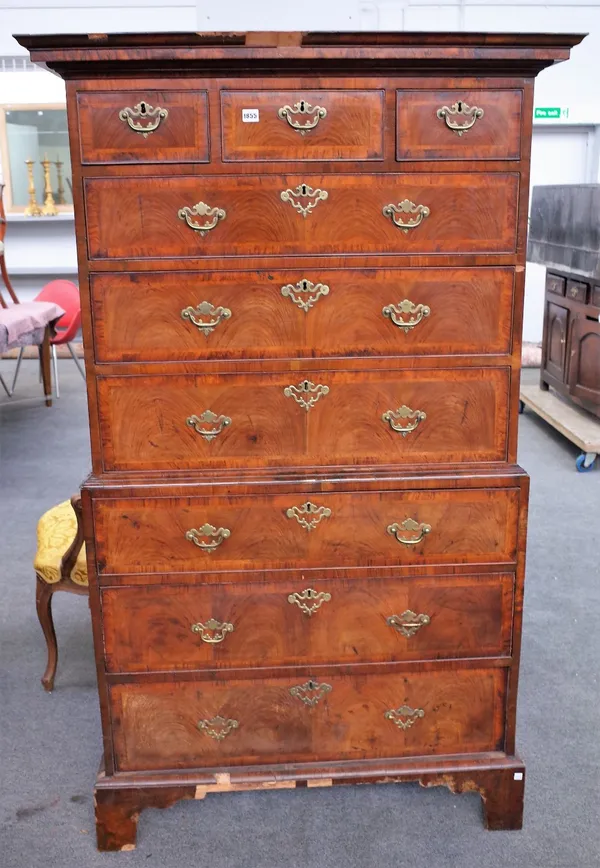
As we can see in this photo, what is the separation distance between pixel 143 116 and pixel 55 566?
1.51 metres

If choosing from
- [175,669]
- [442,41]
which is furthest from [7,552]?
[442,41]

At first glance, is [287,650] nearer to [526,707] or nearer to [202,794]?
[202,794]

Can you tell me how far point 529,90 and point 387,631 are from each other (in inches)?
52.1

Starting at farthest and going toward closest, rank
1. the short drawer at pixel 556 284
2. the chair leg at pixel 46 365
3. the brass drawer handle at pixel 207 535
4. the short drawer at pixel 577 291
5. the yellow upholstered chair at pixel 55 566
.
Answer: the chair leg at pixel 46 365, the short drawer at pixel 556 284, the short drawer at pixel 577 291, the yellow upholstered chair at pixel 55 566, the brass drawer handle at pixel 207 535

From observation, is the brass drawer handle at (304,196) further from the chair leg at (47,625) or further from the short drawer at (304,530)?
the chair leg at (47,625)

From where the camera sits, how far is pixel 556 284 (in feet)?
20.4

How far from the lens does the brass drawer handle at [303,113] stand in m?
1.96

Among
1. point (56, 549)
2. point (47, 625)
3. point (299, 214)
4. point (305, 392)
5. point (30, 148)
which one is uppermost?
point (30, 148)

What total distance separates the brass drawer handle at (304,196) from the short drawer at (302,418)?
0.38m

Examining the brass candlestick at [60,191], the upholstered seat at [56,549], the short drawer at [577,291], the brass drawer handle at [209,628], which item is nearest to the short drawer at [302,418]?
the brass drawer handle at [209,628]

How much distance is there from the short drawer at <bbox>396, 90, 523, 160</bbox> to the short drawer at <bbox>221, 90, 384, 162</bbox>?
6 cm

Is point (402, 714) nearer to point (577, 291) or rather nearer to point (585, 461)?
point (585, 461)

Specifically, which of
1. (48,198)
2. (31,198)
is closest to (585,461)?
(48,198)

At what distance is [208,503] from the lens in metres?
2.15
